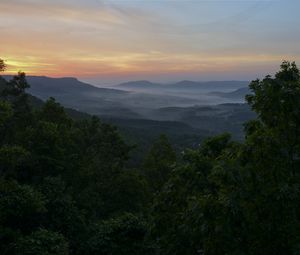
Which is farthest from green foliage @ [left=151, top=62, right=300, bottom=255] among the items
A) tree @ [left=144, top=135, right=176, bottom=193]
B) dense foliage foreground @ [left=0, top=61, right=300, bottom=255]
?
tree @ [left=144, top=135, right=176, bottom=193]

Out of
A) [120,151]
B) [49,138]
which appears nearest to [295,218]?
[49,138]

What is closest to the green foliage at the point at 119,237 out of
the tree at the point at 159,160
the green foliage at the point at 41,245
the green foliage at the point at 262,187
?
the green foliage at the point at 41,245

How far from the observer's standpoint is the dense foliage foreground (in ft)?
30.8

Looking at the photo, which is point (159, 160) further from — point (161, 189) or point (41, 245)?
point (161, 189)

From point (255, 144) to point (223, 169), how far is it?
1.06 meters

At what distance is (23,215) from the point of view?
66.3ft

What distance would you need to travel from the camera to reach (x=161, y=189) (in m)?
16.4

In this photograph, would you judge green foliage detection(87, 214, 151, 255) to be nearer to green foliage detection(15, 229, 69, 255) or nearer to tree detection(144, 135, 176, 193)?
green foliage detection(15, 229, 69, 255)

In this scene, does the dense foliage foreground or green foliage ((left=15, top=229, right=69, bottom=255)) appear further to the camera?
green foliage ((left=15, top=229, right=69, bottom=255))

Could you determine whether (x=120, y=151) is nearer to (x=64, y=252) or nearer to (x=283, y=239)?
(x=64, y=252)

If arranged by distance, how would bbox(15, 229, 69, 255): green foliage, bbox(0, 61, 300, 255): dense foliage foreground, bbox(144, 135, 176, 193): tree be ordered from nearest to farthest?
bbox(0, 61, 300, 255): dense foliage foreground < bbox(15, 229, 69, 255): green foliage < bbox(144, 135, 176, 193): tree

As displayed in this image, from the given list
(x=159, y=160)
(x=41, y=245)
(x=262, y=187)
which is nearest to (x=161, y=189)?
(x=41, y=245)

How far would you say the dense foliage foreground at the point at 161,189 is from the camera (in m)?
9.39

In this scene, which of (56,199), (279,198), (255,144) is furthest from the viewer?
(56,199)
